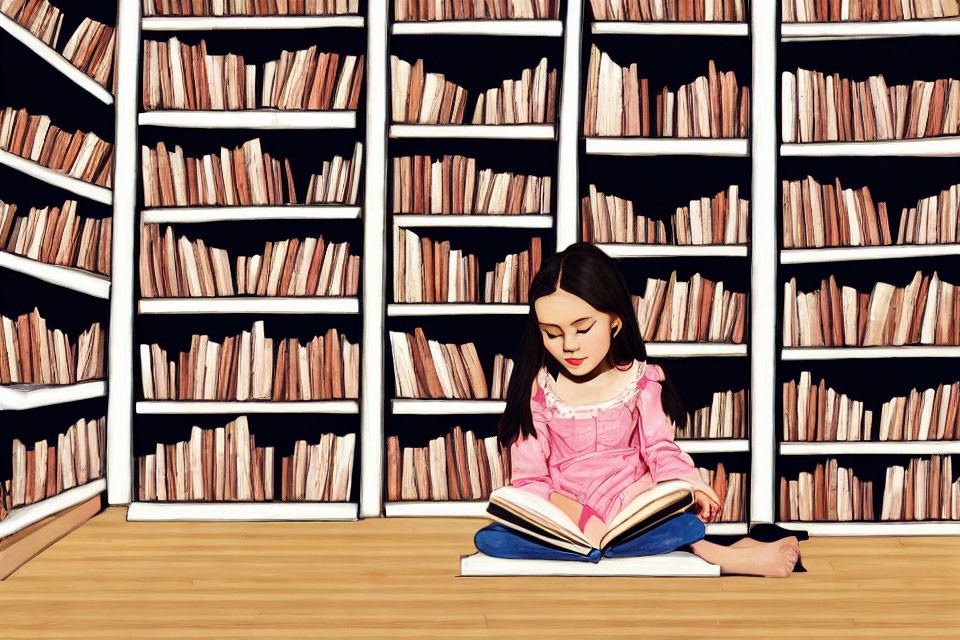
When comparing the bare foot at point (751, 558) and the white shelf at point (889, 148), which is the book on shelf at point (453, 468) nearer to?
the bare foot at point (751, 558)

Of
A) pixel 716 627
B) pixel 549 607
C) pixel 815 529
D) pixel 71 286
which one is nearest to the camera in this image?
pixel 716 627

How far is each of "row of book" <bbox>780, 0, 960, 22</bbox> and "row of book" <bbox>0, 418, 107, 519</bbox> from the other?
3038 millimetres

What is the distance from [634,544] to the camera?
240cm

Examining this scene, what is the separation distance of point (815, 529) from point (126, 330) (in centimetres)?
265

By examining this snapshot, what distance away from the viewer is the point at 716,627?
200 cm

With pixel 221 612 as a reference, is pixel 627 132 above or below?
above

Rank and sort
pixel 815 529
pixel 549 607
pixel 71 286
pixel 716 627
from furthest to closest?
pixel 815 529
pixel 71 286
pixel 549 607
pixel 716 627

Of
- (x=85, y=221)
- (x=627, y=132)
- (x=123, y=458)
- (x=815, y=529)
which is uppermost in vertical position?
(x=627, y=132)

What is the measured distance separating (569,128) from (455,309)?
79cm

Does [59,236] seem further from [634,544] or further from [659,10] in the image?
[659,10]

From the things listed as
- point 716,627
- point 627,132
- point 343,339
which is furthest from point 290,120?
point 716,627

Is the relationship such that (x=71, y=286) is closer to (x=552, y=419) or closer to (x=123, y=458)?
(x=123, y=458)

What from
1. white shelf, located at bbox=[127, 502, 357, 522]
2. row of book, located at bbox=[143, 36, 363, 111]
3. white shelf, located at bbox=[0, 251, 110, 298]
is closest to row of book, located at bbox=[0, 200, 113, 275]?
white shelf, located at bbox=[0, 251, 110, 298]

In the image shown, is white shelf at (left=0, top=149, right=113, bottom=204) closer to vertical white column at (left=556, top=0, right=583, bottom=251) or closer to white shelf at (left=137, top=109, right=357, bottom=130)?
white shelf at (left=137, top=109, right=357, bottom=130)
